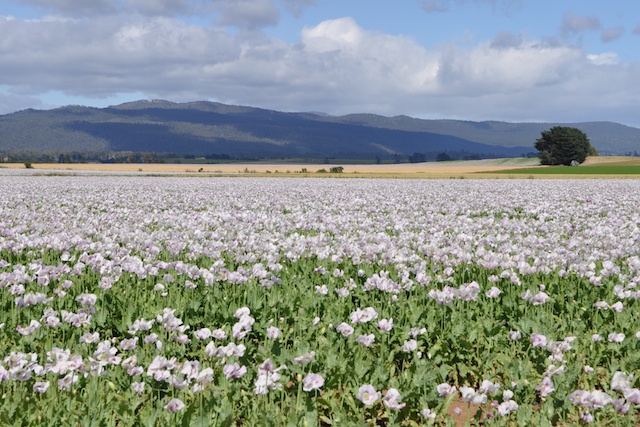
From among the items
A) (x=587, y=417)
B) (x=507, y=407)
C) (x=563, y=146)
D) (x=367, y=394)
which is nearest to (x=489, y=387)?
(x=507, y=407)

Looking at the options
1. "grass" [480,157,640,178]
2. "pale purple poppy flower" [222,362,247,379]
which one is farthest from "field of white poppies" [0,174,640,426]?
"grass" [480,157,640,178]

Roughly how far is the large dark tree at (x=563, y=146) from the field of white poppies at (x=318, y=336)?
11741 cm

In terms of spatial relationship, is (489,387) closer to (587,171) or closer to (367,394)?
(367,394)

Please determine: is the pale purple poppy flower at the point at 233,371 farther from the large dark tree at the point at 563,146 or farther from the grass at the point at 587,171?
the large dark tree at the point at 563,146

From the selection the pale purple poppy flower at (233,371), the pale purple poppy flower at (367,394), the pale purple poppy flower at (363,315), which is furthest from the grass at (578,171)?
the pale purple poppy flower at (233,371)

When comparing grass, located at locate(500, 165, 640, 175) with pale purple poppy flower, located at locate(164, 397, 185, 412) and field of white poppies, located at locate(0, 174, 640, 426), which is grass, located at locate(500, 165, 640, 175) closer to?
field of white poppies, located at locate(0, 174, 640, 426)

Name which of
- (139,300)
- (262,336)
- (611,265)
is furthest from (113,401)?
(611,265)

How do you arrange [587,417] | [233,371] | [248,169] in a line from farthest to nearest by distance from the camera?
[248,169]
[233,371]
[587,417]

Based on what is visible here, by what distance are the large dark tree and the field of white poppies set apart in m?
117

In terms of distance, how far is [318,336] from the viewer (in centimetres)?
650

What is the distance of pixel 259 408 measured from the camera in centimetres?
491

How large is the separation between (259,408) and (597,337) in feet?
10.5

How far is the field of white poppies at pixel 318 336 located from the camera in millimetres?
4672

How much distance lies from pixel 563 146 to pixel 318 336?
126 meters
